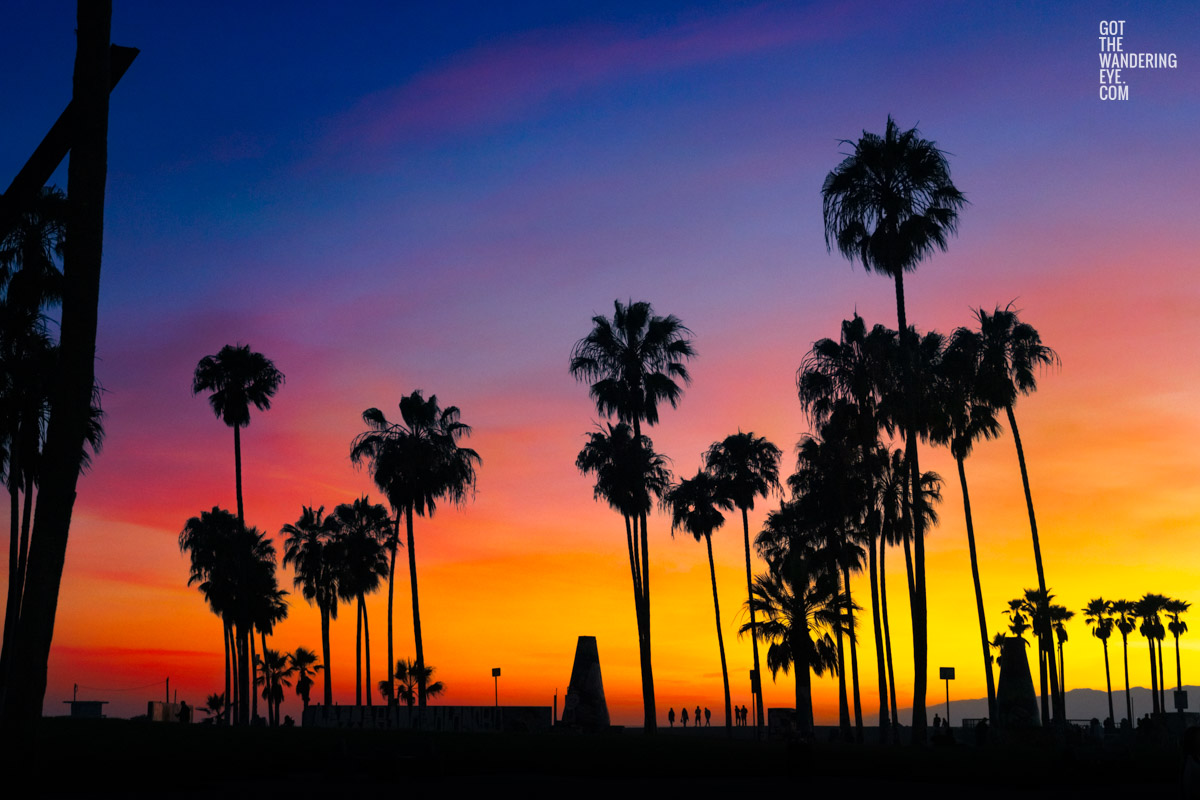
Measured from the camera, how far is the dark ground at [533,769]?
18.3 metres

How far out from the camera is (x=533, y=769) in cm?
2286

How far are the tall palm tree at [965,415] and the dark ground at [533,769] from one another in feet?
52.8

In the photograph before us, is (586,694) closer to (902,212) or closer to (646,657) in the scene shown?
(646,657)

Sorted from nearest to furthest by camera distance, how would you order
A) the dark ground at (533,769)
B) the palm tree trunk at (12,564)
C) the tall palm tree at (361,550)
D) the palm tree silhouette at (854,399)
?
the dark ground at (533,769) → the palm tree trunk at (12,564) → the palm tree silhouette at (854,399) → the tall palm tree at (361,550)

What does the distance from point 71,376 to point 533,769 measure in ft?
45.9

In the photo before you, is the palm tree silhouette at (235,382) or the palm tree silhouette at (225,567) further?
the palm tree silhouette at (225,567)

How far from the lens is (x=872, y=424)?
44344mm

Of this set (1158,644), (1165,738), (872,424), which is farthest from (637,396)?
(1158,644)

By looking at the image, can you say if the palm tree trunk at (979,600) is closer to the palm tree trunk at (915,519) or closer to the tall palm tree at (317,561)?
the palm tree trunk at (915,519)

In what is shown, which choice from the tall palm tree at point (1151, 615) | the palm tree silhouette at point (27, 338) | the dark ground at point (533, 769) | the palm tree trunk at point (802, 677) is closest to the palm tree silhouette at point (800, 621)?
the palm tree trunk at point (802, 677)

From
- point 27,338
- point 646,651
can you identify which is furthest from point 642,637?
point 27,338

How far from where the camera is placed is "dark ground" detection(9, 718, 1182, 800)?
18281 mm

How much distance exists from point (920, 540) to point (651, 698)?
15481 mm

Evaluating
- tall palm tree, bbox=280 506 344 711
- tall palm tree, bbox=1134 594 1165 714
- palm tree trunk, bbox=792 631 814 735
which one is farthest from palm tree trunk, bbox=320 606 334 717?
tall palm tree, bbox=1134 594 1165 714
